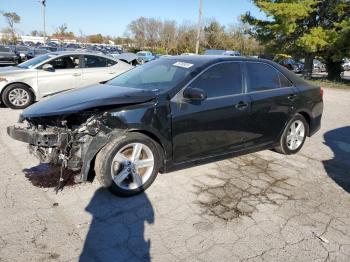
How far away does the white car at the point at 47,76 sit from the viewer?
28.3 ft

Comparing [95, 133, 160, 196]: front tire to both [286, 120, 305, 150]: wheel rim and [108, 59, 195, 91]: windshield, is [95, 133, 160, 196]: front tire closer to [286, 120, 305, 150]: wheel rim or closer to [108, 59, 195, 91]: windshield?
[108, 59, 195, 91]: windshield

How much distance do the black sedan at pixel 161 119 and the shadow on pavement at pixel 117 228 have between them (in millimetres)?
192

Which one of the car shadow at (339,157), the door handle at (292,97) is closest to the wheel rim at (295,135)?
the door handle at (292,97)

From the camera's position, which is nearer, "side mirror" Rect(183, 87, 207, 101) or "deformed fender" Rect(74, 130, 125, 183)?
"deformed fender" Rect(74, 130, 125, 183)

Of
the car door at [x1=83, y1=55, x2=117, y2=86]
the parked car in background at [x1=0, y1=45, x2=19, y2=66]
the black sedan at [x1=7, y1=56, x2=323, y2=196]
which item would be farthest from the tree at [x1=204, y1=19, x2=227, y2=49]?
the black sedan at [x1=7, y1=56, x2=323, y2=196]

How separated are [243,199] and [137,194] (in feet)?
4.17

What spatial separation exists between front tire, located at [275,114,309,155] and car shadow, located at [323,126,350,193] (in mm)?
535

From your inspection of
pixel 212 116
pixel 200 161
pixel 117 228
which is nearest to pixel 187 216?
pixel 117 228

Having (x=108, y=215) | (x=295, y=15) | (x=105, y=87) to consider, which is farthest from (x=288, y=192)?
(x=295, y=15)

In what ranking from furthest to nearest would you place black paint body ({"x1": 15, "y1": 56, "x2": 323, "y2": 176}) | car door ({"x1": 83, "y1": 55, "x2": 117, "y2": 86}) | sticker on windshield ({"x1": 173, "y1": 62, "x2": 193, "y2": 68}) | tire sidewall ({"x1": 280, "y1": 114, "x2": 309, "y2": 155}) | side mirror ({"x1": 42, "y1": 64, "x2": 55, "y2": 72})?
car door ({"x1": 83, "y1": 55, "x2": 117, "y2": 86}) → side mirror ({"x1": 42, "y1": 64, "x2": 55, "y2": 72}) → tire sidewall ({"x1": 280, "y1": 114, "x2": 309, "y2": 155}) → sticker on windshield ({"x1": 173, "y1": 62, "x2": 193, "y2": 68}) → black paint body ({"x1": 15, "y1": 56, "x2": 323, "y2": 176})

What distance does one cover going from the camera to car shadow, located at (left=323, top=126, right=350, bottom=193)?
4.92 meters

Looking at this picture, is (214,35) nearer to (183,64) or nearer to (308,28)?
(308,28)

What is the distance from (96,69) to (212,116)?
6.08 metres

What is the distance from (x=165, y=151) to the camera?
410cm
